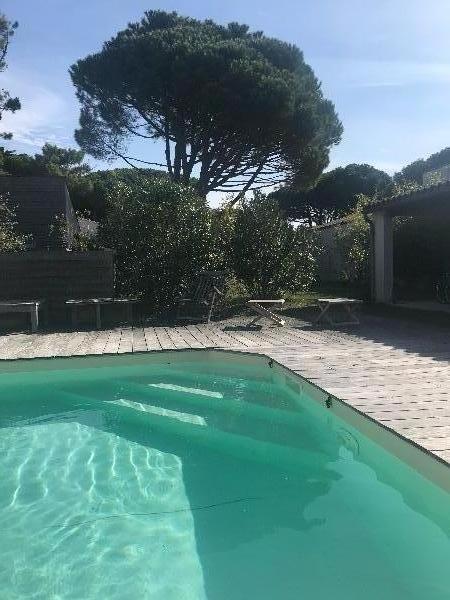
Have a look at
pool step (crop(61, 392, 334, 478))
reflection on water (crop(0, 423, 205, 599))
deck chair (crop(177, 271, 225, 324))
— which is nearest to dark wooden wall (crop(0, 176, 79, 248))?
deck chair (crop(177, 271, 225, 324))

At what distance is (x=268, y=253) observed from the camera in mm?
12367

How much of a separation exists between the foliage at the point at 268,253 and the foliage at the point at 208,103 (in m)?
7.96

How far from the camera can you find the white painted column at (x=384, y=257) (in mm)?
13469

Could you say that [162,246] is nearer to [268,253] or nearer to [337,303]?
[268,253]

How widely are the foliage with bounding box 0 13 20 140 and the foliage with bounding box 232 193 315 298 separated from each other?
58.0ft

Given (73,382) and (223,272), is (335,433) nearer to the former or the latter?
(73,382)

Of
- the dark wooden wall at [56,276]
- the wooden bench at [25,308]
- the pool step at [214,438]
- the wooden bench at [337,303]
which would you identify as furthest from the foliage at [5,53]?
the pool step at [214,438]

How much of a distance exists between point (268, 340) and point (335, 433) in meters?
4.01

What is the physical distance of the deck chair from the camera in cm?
1117

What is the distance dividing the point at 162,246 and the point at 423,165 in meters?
31.6

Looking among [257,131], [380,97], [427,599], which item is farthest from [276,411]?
[257,131]

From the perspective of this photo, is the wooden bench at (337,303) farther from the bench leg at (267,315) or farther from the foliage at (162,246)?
the foliage at (162,246)

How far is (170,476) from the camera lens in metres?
4.17

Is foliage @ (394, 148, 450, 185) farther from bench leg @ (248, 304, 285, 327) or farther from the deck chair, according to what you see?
bench leg @ (248, 304, 285, 327)
